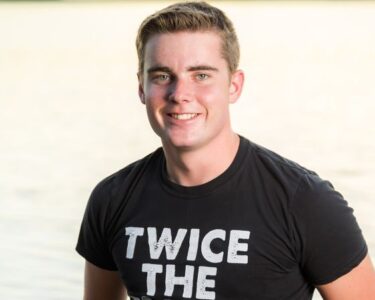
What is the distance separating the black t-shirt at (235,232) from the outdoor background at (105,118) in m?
2.21

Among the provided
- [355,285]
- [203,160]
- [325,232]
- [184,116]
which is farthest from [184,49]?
[355,285]

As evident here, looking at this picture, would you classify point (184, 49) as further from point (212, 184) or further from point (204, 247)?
point (204, 247)

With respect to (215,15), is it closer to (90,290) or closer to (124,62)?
(90,290)

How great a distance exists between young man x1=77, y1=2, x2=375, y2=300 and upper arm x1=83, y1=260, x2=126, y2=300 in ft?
0.51

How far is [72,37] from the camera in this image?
24.8 m

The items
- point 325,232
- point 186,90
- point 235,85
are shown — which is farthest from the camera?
point 235,85

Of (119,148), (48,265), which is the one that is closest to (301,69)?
(119,148)

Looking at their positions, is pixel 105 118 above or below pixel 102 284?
below

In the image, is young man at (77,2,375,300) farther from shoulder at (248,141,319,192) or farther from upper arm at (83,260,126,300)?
upper arm at (83,260,126,300)

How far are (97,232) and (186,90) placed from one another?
52cm

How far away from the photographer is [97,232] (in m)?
3.39

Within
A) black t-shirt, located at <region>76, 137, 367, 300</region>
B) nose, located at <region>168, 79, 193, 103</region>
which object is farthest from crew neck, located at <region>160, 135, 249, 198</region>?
nose, located at <region>168, 79, 193, 103</region>

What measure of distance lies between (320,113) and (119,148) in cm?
301

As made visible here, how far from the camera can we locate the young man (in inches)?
122
